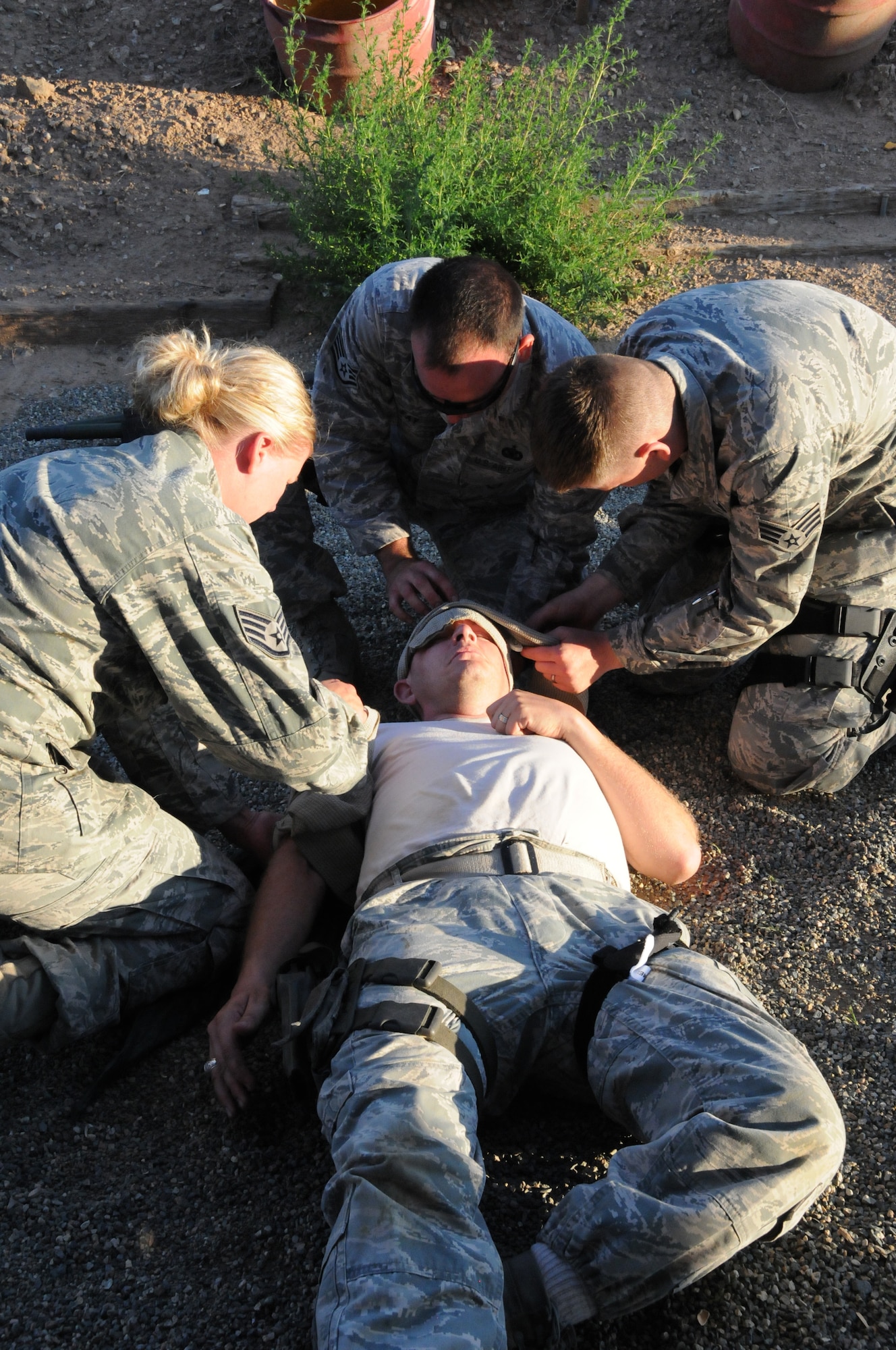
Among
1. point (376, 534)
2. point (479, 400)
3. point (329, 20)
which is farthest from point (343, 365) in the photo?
point (329, 20)

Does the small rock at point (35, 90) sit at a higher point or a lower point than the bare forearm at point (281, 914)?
higher

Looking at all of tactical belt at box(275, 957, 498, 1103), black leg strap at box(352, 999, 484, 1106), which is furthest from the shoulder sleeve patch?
black leg strap at box(352, 999, 484, 1106)

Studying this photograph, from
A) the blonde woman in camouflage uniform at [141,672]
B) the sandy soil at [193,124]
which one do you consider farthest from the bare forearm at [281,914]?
the sandy soil at [193,124]

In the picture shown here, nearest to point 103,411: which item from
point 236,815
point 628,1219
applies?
point 236,815

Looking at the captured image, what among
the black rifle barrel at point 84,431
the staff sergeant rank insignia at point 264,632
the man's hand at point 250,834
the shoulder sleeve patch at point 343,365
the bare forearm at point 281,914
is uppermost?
the staff sergeant rank insignia at point 264,632

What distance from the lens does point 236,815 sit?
10.7ft

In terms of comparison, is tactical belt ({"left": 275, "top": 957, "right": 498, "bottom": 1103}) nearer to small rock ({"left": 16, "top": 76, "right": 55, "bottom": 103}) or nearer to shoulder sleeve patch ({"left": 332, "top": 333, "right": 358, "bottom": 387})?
shoulder sleeve patch ({"left": 332, "top": 333, "right": 358, "bottom": 387})

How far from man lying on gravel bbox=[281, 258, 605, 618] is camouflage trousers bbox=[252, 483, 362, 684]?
0.02 metres

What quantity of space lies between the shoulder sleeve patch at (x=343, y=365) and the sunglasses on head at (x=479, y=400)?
504 millimetres

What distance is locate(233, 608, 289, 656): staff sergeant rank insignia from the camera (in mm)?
2295

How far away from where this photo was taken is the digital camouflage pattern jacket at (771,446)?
2.89 meters

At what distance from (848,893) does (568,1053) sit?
1.25 m

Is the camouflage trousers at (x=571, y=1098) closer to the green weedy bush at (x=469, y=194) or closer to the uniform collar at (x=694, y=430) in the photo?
the uniform collar at (x=694, y=430)

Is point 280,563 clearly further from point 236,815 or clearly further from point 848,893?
point 848,893
